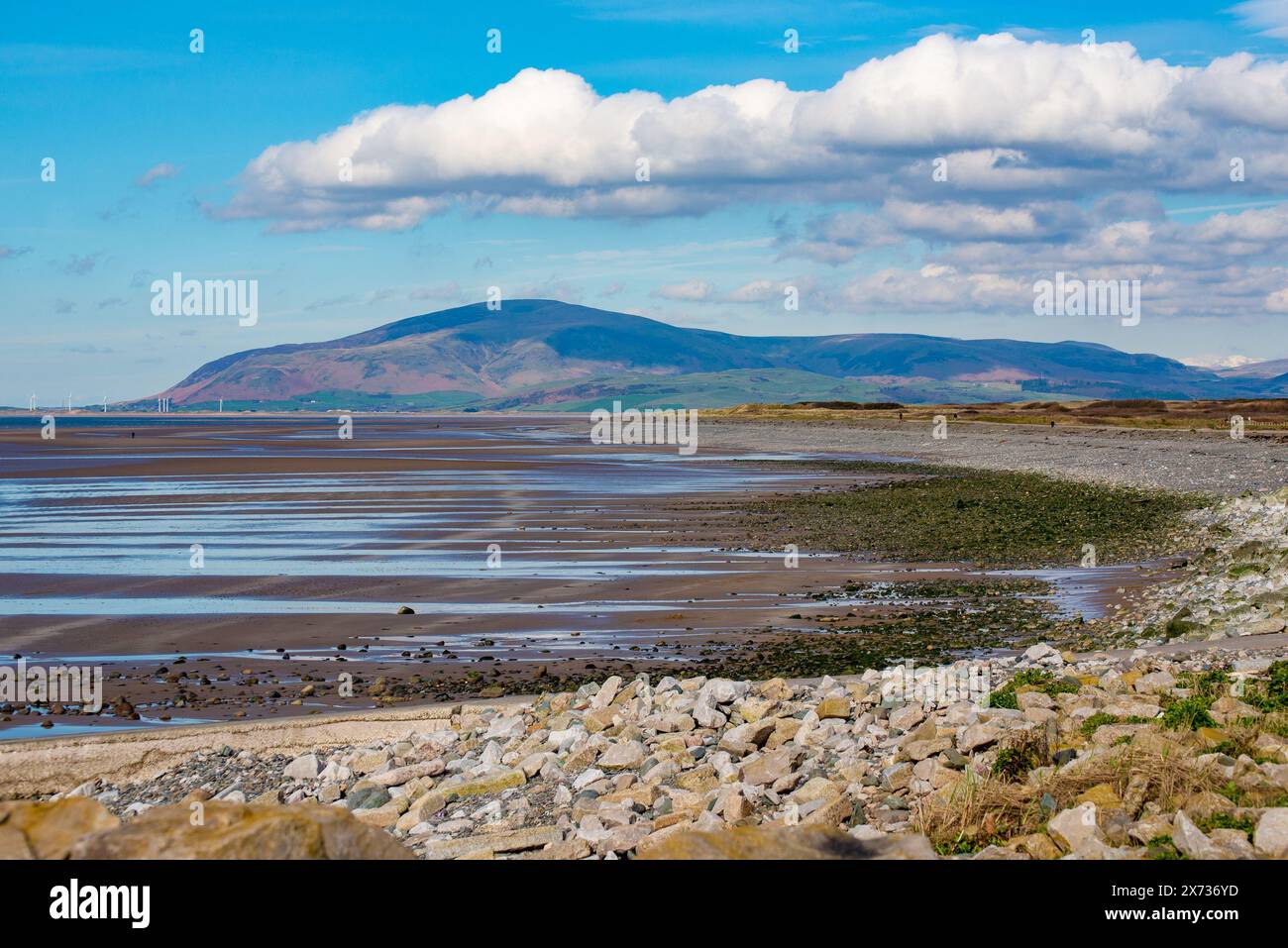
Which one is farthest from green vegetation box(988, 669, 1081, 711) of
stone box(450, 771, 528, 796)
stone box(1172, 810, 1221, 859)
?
stone box(450, 771, 528, 796)

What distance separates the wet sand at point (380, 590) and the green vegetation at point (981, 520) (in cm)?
194

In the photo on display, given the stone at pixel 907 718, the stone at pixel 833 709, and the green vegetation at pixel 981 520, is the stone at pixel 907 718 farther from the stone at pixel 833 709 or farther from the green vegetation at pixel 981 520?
the green vegetation at pixel 981 520

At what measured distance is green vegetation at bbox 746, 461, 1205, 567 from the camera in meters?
28.8

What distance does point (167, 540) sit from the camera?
3195 cm

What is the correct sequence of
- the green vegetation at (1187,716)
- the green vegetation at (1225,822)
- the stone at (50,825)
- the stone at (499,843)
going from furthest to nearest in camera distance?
1. the green vegetation at (1187,716)
2. the stone at (499,843)
3. the green vegetation at (1225,822)
4. the stone at (50,825)

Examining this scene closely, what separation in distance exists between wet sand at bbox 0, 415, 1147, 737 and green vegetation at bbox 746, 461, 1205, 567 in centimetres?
194

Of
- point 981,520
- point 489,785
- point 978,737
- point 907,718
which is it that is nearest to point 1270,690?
point 978,737

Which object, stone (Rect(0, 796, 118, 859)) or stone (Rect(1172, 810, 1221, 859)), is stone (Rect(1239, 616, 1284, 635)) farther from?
stone (Rect(0, 796, 118, 859))

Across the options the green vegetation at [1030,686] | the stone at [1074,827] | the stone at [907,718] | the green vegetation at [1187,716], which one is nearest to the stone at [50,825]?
the stone at [1074,827]

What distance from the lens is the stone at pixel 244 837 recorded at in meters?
5.14
